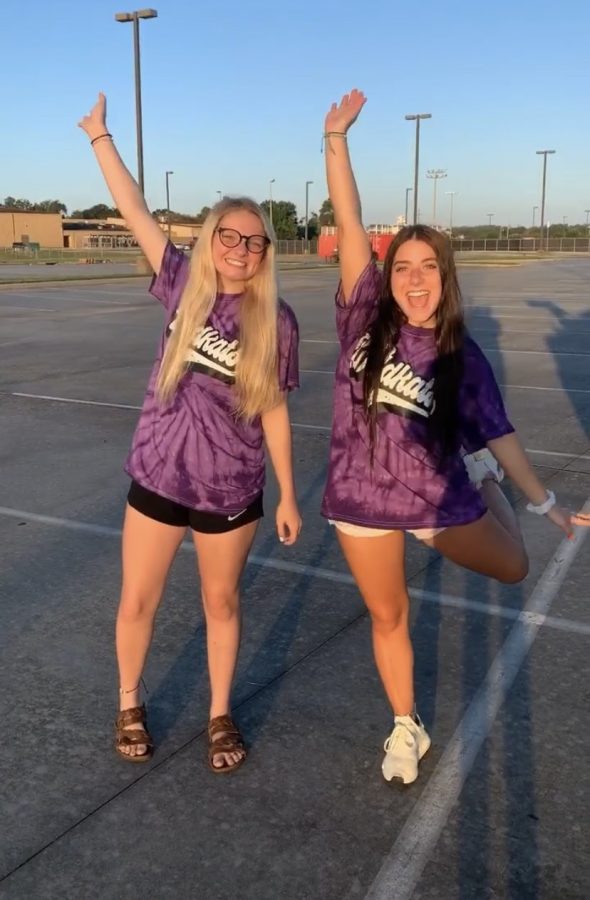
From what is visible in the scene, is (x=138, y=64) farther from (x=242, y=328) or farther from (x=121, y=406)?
(x=242, y=328)

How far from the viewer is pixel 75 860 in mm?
2508

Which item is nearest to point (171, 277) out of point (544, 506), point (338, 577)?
point (544, 506)

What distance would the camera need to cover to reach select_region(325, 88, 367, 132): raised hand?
2877mm

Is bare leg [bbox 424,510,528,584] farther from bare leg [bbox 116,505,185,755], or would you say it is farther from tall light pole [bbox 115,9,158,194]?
tall light pole [bbox 115,9,158,194]

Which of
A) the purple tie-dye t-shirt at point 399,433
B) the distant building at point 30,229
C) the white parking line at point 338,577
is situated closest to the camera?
the purple tie-dye t-shirt at point 399,433

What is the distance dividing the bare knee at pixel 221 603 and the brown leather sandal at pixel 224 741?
0.36 m

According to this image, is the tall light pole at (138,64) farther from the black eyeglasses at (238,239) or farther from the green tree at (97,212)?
the green tree at (97,212)

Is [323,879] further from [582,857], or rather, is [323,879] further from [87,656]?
[87,656]

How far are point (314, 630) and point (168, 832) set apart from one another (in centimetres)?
149

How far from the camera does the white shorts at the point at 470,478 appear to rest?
109 inches

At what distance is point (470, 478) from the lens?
118 inches

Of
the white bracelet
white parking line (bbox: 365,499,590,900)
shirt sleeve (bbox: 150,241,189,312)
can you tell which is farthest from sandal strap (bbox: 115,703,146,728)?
the white bracelet

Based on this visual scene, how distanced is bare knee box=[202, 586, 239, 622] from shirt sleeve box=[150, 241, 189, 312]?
38.2 inches

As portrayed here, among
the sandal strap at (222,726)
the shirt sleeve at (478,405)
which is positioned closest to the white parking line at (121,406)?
the shirt sleeve at (478,405)
